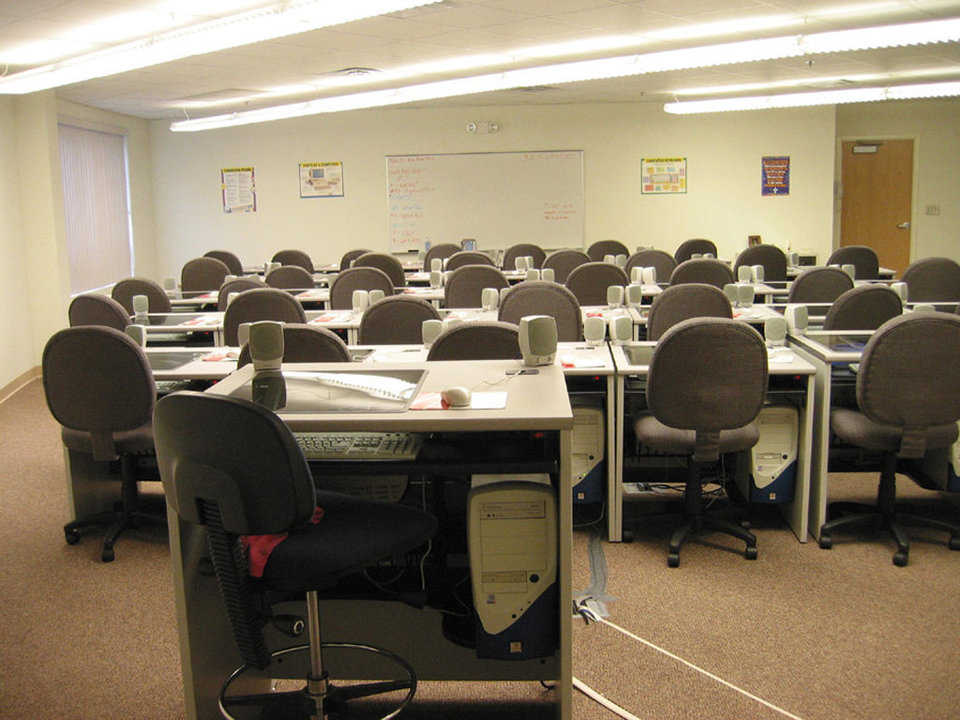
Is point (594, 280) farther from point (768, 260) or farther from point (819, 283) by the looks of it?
point (768, 260)

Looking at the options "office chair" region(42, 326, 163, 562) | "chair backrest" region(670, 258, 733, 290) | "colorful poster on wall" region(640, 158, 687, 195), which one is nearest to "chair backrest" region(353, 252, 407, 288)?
"chair backrest" region(670, 258, 733, 290)

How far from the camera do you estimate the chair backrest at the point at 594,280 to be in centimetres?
648

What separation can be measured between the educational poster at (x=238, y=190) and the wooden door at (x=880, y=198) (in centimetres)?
744

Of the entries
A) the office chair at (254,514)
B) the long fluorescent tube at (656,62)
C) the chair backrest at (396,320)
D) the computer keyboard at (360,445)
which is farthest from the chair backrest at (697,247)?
the office chair at (254,514)

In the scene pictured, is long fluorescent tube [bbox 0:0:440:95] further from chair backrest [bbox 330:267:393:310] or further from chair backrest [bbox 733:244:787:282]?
chair backrest [bbox 733:244:787:282]

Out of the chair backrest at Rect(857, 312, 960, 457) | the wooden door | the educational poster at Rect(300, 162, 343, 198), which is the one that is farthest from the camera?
the wooden door

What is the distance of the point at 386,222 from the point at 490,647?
30.9 feet

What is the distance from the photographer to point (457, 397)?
2188 millimetres

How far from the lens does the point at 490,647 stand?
2.30m

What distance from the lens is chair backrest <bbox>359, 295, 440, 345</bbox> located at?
4547 mm

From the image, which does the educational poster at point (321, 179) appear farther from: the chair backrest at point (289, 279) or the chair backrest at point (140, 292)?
the chair backrest at point (140, 292)

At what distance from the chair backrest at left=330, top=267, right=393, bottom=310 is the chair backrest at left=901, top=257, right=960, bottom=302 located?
3743 millimetres

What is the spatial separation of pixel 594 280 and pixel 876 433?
119 inches

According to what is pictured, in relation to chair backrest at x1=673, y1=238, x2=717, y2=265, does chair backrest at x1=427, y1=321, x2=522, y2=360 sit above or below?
below
